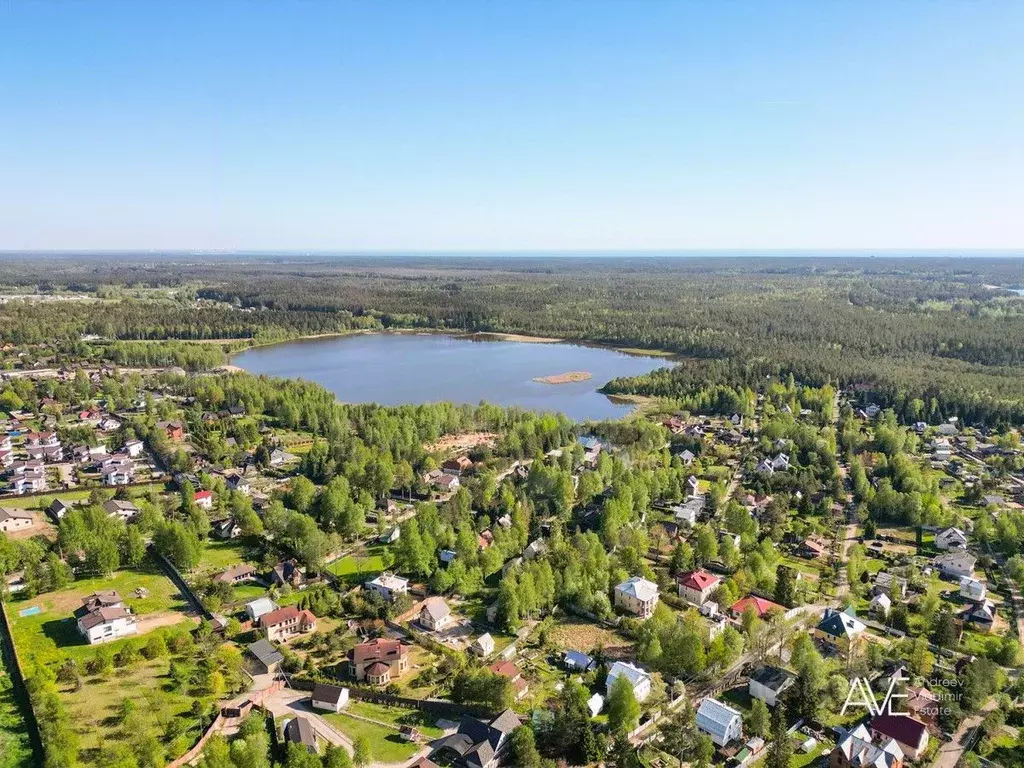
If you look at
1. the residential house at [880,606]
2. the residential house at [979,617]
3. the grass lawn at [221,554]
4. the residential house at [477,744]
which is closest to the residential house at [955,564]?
the residential house at [979,617]

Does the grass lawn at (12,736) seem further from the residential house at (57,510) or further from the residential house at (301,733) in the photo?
the residential house at (57,510)

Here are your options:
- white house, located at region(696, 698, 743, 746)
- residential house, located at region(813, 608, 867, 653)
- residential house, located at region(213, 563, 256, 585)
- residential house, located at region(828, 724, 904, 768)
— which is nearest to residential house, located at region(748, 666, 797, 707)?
white house, located at region(696, 698, 743, 746)

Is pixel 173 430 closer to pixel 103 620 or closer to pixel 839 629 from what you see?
pixel 103 620

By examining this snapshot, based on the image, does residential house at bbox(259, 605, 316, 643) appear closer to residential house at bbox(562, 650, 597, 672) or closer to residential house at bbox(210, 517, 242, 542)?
residential house at bbox(210, 517, 242, 542)

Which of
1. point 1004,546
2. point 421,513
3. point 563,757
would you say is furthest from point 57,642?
point 1004,546

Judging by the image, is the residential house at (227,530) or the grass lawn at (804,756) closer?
the grass lawn at (804,756)

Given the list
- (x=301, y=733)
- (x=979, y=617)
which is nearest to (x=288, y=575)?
(x=301, y=733)
